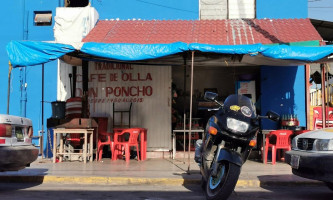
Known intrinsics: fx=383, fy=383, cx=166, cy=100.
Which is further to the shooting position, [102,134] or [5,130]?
[102,134]

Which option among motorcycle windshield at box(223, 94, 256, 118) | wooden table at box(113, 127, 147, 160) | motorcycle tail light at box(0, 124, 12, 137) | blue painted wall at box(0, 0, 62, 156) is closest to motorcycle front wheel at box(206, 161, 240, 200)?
motorcycle windshield at box(223, 94, 256, 118)

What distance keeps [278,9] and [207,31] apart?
8.75ft

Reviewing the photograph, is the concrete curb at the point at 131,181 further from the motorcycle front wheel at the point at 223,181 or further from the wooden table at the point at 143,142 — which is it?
the wooden table at the point at 143,142

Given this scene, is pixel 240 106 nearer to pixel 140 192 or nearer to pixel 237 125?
pixel 237 125

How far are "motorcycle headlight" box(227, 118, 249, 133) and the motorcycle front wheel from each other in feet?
1.50

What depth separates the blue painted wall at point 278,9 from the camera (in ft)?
38.5

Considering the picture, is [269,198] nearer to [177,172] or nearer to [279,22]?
[177,172]

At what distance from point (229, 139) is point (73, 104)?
6136 millimetres

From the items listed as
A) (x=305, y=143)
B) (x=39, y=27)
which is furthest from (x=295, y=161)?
(x=39, y=27)

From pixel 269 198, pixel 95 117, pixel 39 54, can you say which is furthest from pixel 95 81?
pixel 269 198

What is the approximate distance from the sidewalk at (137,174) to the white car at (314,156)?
1.60 meters

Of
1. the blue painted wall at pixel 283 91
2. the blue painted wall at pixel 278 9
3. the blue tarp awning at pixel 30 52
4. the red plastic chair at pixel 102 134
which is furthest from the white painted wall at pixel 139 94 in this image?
the blue painted wall at pixel 278 9

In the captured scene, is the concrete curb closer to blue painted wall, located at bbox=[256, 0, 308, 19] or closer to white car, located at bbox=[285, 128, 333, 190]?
white car, located at bbox=[285, 128, 333, 190]

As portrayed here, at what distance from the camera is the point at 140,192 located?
21.2 ft
